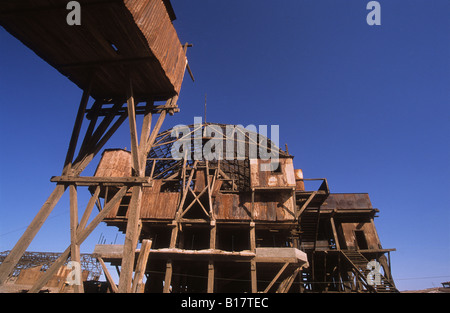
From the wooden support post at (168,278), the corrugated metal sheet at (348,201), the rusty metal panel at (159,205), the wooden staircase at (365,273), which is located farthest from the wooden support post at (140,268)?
the corrugated metal sheet at (348,201)

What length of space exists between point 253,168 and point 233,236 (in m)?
6.04

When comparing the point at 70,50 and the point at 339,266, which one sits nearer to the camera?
the point at 70,50

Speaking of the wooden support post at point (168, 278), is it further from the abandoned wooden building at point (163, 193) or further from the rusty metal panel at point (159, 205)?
the rusty metal panel at point (159, 205)

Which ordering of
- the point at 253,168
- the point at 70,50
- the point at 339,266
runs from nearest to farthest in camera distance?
1. the point at 70,50
2. the point at 253,168
3. the point at 339,266

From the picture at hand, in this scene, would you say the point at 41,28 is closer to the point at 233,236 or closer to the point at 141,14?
the point at 141,14

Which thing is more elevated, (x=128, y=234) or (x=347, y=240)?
(x=347, y=240)

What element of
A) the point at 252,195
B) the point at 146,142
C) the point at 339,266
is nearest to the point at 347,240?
the point at 339,266

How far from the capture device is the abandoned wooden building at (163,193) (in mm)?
5707

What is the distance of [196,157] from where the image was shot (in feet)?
66.4

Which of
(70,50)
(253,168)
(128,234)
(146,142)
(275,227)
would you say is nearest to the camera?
(128,234)

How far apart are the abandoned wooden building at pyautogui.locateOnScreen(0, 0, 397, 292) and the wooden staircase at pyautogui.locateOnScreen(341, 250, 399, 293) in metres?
0.09

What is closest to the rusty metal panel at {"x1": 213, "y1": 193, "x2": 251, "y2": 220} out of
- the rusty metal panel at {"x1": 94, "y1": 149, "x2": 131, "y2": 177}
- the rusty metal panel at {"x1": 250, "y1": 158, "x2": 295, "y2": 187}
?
the rusty metal panel at {"x1": 250, "y1": 158, "x2": 295, "y2": 187}

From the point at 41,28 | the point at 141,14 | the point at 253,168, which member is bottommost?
the point at 41,28

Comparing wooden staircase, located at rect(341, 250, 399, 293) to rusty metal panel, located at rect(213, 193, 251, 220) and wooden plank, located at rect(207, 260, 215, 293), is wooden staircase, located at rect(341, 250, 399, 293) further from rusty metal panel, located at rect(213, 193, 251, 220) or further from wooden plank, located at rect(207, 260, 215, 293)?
wooden plank, located at rect(207, 260, 215, 293)
